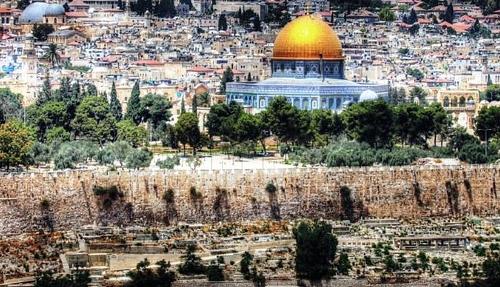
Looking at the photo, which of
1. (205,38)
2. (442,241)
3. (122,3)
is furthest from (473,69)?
(442,241)

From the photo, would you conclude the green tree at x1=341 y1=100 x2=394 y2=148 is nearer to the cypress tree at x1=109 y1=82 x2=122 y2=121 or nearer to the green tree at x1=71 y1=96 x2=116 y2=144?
the green tree at x1=71 y1=96 x2=116 y2=144

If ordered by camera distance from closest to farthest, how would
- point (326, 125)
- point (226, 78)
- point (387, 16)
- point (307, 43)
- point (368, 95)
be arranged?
point (326, 125), point (368, 95), point (307, 43), point (226, 78), point (387, 16)

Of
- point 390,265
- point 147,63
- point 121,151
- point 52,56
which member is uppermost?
point 52,56

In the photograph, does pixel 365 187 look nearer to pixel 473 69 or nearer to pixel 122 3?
pixel 473 69

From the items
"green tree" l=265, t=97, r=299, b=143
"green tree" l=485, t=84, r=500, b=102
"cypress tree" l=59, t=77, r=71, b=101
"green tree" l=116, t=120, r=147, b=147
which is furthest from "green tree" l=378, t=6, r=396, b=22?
"green tree" l=265, t=97, r=299, b=143

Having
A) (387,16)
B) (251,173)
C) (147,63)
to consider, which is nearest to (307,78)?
(147,63)

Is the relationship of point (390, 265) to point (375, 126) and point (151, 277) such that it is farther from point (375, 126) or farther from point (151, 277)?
point (375, 126)

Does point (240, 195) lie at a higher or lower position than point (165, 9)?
lower
